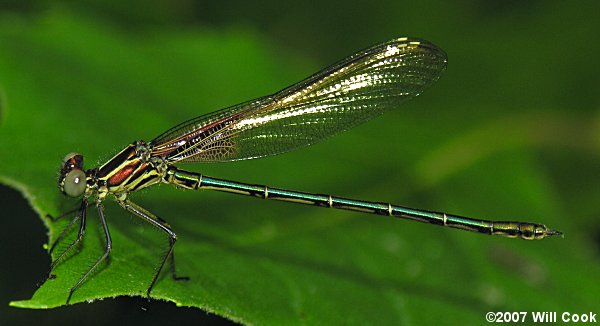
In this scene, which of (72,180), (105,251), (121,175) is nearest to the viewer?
(105,251)

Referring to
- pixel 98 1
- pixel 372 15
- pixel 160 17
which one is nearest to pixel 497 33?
pixel 372 15

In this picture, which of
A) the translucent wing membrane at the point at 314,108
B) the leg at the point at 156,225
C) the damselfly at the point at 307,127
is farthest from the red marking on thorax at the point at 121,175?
the translucent wing membrane at the point at 314,108

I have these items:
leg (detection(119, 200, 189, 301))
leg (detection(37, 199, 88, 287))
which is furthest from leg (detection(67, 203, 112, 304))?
leg (detection(119, 200, 189, 301))

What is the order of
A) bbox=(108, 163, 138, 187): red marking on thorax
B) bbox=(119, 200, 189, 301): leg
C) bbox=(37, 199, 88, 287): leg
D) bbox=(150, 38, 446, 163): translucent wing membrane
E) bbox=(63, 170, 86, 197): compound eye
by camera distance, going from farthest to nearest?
bbox=(150, 38, 446, 163): translucent wing membrane
bbox=(108, 163, 138, 187): red marking on thorax
bbox=(63, 170, 86, 197): compound eye
bbox=(119, 200, 189, 301): leg
bbox=(37, 199, 88, 287): leg

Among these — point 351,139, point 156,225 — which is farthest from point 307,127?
point 351,139

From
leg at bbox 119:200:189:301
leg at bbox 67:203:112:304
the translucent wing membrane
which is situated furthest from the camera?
the translucent wing membrane

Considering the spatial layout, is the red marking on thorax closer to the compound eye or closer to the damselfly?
the damselfly

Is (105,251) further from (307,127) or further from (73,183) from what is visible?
(307,127)
